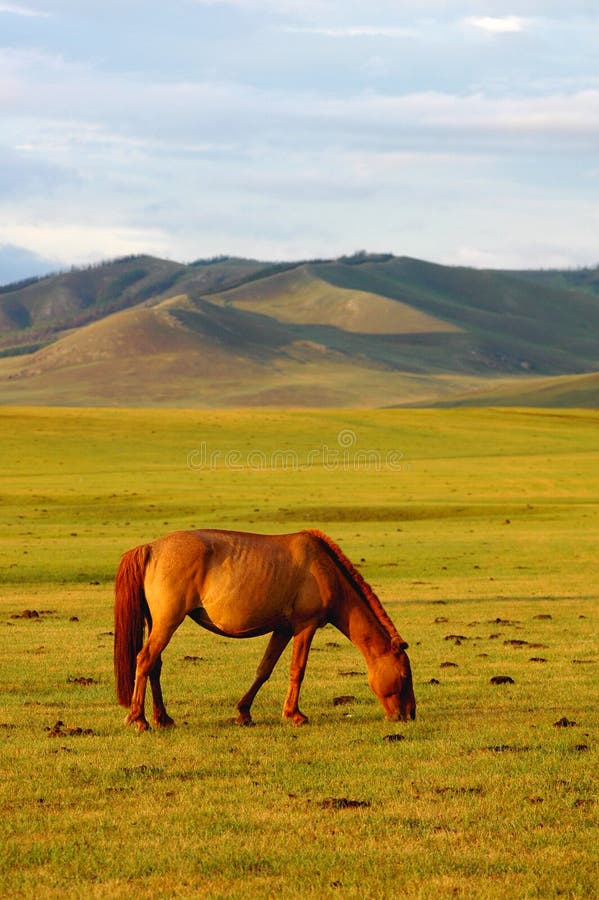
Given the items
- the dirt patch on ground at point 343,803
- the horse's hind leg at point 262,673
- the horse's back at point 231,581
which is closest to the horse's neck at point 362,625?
the horse's back at point 231,581

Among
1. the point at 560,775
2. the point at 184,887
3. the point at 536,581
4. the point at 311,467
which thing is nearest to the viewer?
the point at 184,887

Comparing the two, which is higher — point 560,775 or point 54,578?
point 560,775

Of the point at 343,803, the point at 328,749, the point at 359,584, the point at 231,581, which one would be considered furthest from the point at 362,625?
the point at 343,803

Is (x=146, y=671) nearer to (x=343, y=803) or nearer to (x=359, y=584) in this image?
(x=359, y=584)

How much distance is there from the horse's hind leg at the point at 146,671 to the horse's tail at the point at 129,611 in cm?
20

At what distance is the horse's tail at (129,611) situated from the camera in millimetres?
12633

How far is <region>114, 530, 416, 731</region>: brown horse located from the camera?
494 inches

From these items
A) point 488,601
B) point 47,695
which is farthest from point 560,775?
point 488,601

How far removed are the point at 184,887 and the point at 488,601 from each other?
60.6ft

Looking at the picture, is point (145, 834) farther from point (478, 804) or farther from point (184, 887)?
point (478, 804)

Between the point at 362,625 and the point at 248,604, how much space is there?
1.29 meters

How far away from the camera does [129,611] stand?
12711 mm

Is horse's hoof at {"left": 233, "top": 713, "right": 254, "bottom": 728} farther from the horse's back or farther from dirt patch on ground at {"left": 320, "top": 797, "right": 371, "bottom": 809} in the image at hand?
dirt patch on ground at {"left": 320, "top": 797, "right": 371, "bottom": 809}

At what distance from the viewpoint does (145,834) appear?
8883mm
